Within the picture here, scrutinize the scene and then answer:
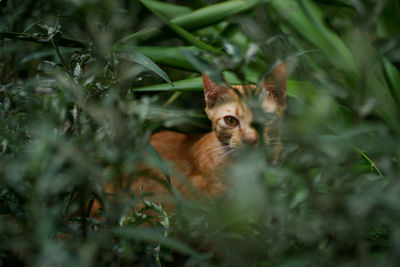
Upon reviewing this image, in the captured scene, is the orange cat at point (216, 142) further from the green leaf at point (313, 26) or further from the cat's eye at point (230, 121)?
the green leaf at point (313, 26)

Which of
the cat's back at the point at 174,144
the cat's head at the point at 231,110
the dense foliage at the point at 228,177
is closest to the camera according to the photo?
the dense foliage at the point at 228,177

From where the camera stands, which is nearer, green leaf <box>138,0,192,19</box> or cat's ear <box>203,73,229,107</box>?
cat's ear <box>203,73,229,107</box>

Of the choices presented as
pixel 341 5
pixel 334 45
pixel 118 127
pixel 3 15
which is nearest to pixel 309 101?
pixel 334 45

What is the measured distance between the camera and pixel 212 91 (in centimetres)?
108

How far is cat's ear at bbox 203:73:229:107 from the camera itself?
1054 mm

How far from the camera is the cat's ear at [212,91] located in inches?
41.5

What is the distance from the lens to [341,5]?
3.63 ft

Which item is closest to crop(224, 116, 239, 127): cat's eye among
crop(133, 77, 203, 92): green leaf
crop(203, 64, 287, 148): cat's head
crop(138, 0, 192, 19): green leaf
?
crop(203, 64, 287, 148): cat's head

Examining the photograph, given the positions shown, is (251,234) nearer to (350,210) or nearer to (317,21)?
(350,210)

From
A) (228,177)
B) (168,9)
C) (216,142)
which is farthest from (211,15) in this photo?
(228,177)

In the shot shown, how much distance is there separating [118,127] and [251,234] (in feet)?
0.83

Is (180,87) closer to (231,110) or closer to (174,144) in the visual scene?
(231,110)

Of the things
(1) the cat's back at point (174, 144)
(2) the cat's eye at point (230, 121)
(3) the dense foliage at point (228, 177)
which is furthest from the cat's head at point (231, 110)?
(3) the dense foliage at point (228, 177)

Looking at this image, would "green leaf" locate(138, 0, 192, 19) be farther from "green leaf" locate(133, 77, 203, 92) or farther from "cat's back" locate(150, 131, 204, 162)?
"cat's back" locate(150, 131, 204, 162)
